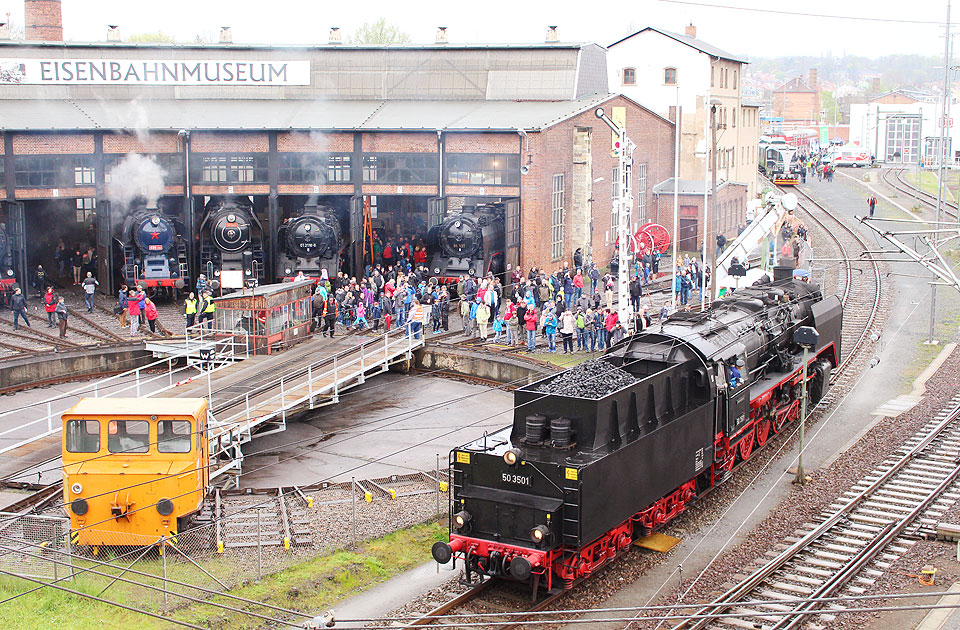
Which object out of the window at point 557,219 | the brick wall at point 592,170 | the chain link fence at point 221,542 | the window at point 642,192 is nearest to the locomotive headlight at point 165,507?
the chain link fence at point 221,542

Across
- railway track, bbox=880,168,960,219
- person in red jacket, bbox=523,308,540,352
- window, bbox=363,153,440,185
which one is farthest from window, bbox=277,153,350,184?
railway track, bbox=880,168,960,219

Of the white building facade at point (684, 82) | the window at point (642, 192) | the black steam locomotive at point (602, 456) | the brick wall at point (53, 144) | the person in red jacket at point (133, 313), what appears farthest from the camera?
the white building facade at point (684, 82)

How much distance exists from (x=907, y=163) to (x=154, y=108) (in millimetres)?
70955

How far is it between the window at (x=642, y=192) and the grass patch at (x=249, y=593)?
33897mm

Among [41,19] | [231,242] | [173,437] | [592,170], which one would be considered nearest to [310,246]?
[231,242]

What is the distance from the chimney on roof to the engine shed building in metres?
0.17

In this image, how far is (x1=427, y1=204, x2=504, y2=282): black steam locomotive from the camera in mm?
35531

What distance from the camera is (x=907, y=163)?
89.6m

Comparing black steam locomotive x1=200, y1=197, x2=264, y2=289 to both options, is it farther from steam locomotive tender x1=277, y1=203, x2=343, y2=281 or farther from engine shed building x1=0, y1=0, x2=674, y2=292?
steam locomotive tender x1=277, y1=203, x2=343, y2=281

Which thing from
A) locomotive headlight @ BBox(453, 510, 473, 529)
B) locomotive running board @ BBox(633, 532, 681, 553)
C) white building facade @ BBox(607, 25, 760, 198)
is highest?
white building facade @ BBox(607, 25, 760, 198)

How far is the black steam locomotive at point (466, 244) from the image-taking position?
35531 millimetres

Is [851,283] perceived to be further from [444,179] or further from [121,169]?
[121,169]

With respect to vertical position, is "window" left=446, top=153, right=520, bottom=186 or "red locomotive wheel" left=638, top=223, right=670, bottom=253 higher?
"window" left=446, top=153, right=520, bottom=186

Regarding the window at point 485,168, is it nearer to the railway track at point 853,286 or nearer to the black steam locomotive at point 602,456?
the railway track at point 853,286
